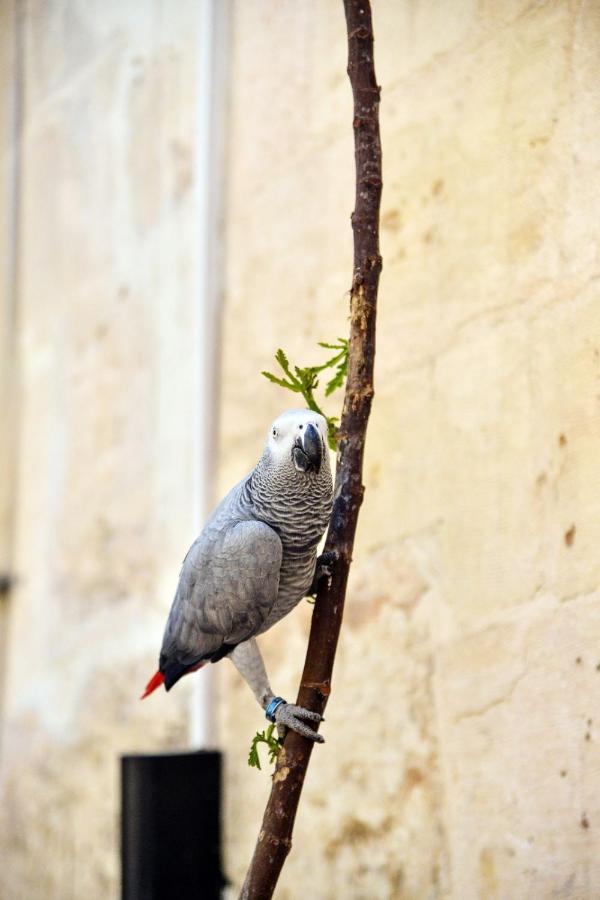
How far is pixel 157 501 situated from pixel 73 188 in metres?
1.08

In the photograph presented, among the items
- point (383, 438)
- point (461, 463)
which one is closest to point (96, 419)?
point (383, 438)

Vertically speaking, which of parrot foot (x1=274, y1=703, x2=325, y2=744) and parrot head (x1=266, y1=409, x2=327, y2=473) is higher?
parrot head (x1=266, y1=409, x2=327, y2=473)

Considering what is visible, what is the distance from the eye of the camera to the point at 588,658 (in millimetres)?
1354

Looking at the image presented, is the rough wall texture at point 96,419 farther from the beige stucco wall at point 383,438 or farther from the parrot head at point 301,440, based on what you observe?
the parrot head at point 301,440

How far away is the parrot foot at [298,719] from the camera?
3.82 feet

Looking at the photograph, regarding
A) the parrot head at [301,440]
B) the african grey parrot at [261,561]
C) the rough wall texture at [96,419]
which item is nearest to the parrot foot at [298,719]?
the african grey parrot at [261,561]

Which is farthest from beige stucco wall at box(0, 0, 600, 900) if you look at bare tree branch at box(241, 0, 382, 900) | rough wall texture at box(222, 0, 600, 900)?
bare tree branch at box(241, 0, 382, 900)

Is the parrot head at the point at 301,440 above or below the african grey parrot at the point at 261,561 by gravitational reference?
above

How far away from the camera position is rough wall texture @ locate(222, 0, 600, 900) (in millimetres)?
1405

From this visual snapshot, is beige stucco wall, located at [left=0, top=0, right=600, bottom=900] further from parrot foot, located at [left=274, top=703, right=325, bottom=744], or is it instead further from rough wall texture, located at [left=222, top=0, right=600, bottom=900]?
parrot foot, located at [left=274, top=703, right=325, bottom=744]

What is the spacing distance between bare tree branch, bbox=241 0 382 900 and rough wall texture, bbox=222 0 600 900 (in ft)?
1.23

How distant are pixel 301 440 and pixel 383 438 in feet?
2.31

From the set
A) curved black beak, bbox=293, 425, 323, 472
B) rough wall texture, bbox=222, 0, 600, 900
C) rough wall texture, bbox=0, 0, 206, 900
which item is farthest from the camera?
rough wall texture, bbox=0, 0, 206, 900

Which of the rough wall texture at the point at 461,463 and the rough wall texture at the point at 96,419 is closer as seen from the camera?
the rough wall texture at the point at 461,463
